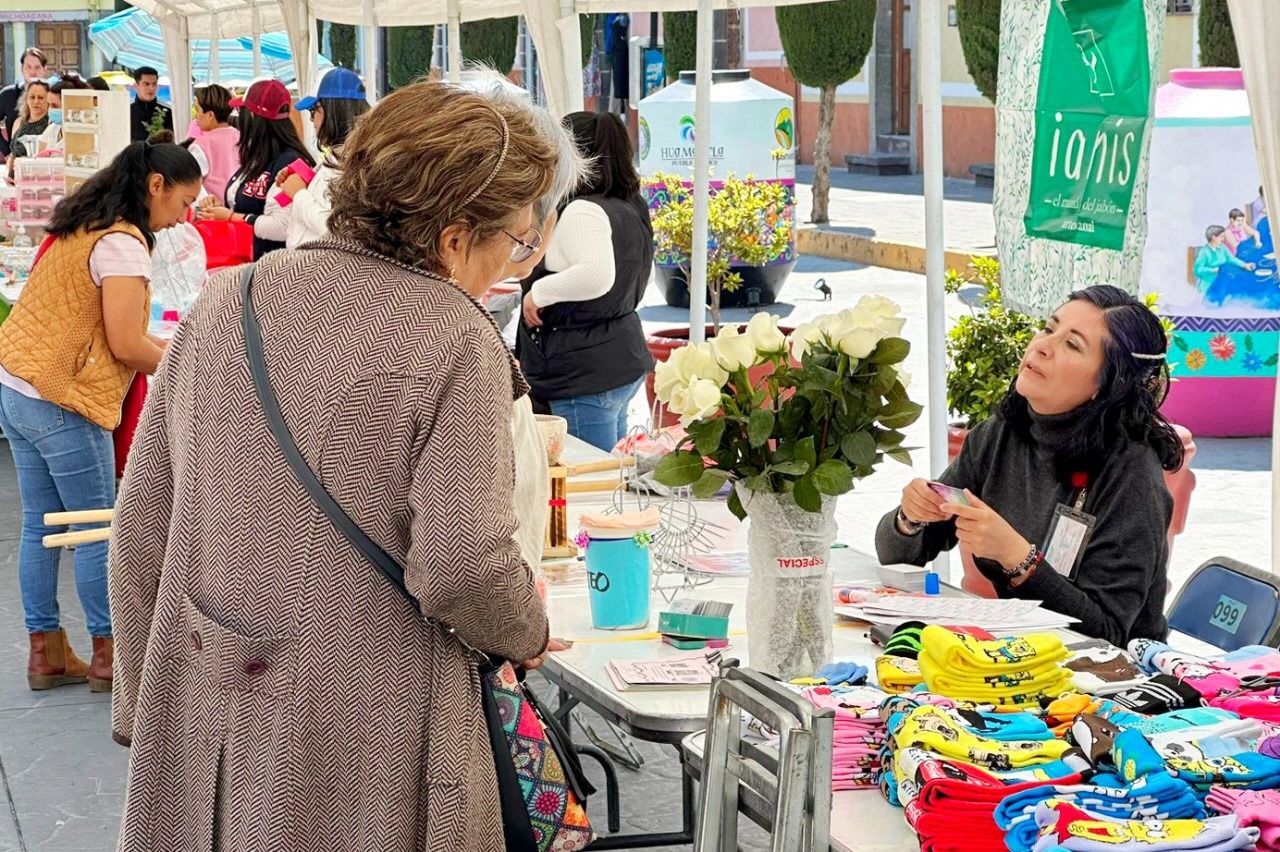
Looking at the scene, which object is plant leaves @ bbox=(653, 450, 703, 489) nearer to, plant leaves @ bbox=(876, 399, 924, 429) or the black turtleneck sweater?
plant leaves @ bbox=(876, 399, 924, 429)

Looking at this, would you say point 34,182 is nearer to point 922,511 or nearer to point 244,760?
point 922,511

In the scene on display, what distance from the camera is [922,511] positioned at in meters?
3.20

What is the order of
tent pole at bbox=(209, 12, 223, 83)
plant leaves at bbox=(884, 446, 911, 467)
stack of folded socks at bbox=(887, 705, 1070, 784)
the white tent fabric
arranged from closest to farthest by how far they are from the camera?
stack of folded socks at bbox=(887, 705, 1070, 784) → plant leaves at bbox=(884, 446, 911, 467) → the white tent fabric → tent pole at bbox=(209, 12, 223, 83)

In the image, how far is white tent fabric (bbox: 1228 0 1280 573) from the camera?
11.0ft

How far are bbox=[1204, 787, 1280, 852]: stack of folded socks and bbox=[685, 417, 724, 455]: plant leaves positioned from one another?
2.95 ft

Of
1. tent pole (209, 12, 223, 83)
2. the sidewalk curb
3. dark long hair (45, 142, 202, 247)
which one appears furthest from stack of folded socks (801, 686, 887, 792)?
tent pole (209, 12, 223, 83)

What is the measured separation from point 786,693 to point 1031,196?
124 inches

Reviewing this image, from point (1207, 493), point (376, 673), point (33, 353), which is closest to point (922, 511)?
point (376, 673)

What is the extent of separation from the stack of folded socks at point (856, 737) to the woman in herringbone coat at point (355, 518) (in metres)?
0.43

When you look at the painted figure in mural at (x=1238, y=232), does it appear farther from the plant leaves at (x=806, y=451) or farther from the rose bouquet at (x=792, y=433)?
the plant leaves at (x=806, y=451)

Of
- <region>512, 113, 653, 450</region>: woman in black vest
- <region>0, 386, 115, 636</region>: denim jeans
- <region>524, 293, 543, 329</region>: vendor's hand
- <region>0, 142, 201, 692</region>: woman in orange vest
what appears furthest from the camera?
<region>524, 293, 543, 329</region>: vendor's hand

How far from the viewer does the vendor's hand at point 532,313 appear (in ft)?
17.2

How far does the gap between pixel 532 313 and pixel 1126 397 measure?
242 cm

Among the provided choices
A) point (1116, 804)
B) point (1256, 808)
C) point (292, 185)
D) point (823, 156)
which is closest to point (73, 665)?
point (292, 185)
